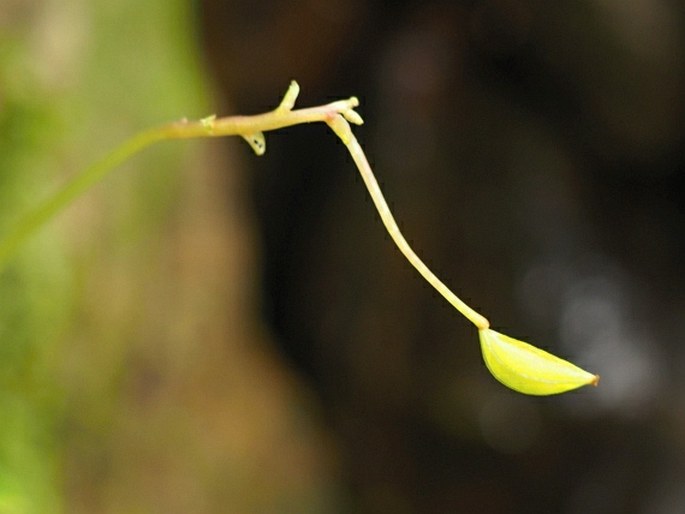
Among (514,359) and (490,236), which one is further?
(490,236)

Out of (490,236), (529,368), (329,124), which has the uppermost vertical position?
(490,236)

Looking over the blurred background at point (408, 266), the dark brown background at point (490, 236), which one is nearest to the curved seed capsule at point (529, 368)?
the blurred background at point (408, 266)

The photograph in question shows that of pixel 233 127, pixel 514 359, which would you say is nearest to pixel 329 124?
pixel 233 127

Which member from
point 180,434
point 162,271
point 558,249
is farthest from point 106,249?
point 558,249

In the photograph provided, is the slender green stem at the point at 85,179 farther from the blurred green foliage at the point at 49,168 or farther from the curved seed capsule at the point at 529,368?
the blurred green foliage at the point at 49,168

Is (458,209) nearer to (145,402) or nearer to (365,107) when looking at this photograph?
(365,107)

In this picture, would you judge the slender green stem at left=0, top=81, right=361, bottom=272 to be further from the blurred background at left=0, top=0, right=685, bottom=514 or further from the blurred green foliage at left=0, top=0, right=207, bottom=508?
the blurred background at left=0, top=0, right=685, bottom=514

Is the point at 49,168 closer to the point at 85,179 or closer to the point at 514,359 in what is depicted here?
the point at 85,179
